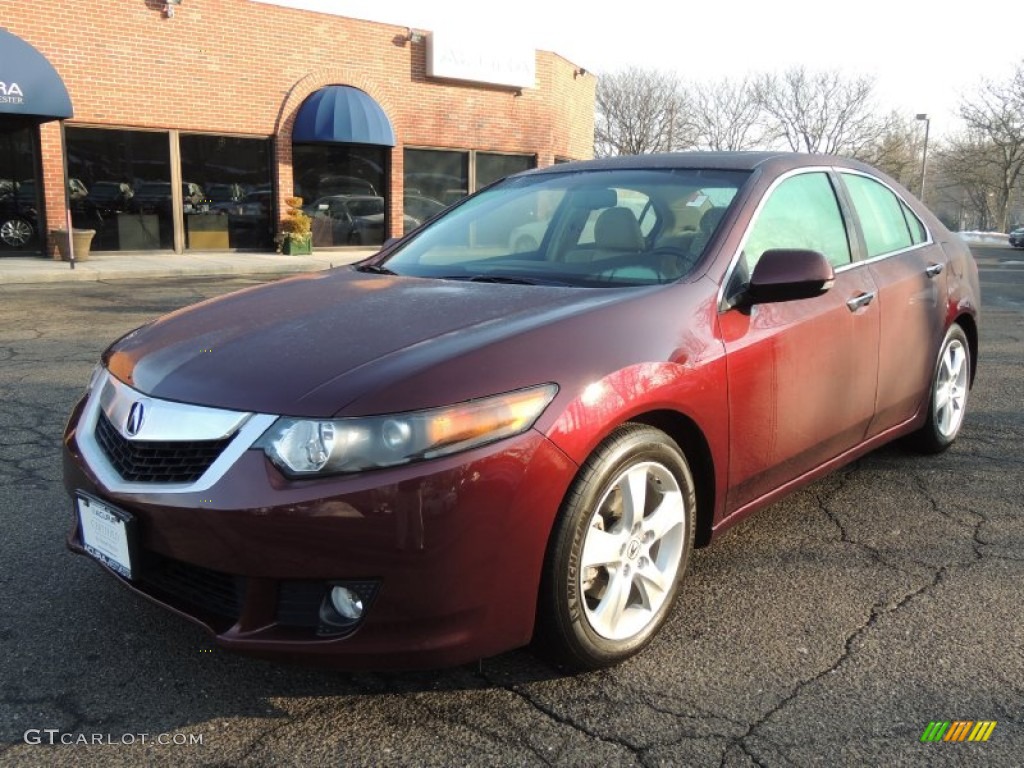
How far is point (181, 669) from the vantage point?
2.55 meters

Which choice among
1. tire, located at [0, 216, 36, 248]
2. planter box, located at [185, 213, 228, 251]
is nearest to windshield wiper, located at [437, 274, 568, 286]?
tire, located at [0, 216, 36, 248]

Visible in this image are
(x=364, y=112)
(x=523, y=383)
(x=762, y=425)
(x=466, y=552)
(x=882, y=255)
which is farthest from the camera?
(x=364, y=112)

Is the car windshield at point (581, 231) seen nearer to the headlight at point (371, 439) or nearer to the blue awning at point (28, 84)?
the headlight at point (371, 439)

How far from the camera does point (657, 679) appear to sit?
255cm

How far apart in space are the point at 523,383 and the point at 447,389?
0.21 metres

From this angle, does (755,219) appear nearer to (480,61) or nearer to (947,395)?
(947,395)

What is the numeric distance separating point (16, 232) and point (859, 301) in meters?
16.9

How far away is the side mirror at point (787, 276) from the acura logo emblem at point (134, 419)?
196 cm

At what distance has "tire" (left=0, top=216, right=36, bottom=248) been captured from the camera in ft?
53.3

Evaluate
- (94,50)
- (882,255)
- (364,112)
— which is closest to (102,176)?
(94,50)

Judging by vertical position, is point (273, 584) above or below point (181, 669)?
above

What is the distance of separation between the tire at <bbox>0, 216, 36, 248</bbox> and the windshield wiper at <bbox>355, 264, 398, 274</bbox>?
15.3 m

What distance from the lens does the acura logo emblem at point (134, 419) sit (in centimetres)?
239

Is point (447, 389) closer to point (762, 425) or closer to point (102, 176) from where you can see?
point (762, 425)
